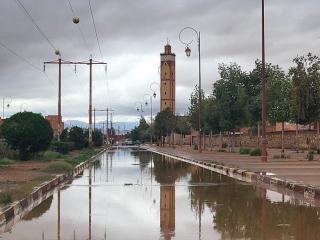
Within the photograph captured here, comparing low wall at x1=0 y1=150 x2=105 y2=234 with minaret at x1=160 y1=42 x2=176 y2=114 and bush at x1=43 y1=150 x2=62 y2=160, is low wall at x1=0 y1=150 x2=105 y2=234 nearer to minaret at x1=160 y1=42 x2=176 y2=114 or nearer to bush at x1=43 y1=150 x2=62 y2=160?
bush at x1=43 y1=150 x2=62 y2=160

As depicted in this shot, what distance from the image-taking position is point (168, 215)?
13312mm

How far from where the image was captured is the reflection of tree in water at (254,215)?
1078 centimetres

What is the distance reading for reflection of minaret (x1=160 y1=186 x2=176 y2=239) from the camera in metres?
11.2

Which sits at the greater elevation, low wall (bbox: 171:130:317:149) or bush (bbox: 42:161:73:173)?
low wall (bbox: 171:130:317:149)

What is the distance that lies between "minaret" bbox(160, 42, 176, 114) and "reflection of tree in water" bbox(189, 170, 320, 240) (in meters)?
124

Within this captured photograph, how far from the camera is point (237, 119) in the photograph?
181 feet

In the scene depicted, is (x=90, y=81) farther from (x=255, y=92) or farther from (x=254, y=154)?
(x=254, y=154)

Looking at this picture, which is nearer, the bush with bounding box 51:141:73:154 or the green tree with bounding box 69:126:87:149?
the bush with bounding box 51:141:73:154

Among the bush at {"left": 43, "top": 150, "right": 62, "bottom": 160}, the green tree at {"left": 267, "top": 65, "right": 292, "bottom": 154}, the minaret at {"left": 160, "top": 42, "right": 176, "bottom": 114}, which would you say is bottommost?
the bush at {"left": 43, "top": 150, "right": 62, "bottom": 160}

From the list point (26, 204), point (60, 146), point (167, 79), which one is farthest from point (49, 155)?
point (167, 79)

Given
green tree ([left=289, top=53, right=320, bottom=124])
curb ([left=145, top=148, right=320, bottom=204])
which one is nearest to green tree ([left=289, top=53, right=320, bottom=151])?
green tree ([left=289, top=53, right=320, bottom=124])

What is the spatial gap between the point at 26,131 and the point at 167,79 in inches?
4303

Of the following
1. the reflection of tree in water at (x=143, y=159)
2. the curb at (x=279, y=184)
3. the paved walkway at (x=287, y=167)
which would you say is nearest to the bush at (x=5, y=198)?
the curb at (x=279, y=184)

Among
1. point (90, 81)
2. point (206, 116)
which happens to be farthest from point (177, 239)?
point (90, 81)
